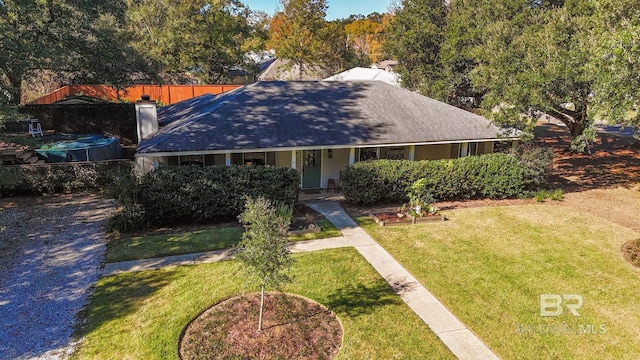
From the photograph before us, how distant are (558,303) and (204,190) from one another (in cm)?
1089

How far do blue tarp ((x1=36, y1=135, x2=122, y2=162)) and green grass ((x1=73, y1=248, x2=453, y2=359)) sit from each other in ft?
37.2

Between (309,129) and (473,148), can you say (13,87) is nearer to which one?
(309,129)

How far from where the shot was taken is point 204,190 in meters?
13.9

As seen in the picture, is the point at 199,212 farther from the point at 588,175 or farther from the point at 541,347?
the point at 588,175

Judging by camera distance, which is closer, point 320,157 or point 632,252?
point 632,252

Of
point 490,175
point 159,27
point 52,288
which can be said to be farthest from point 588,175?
point 159,27

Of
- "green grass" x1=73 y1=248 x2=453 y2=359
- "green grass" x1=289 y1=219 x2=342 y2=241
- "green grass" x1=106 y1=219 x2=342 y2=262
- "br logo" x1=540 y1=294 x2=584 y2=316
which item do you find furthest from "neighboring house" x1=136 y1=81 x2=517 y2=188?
"br logo" x1=540 y1=294 x2=584 y2=316

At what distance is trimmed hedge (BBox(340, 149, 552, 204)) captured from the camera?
1606 cm

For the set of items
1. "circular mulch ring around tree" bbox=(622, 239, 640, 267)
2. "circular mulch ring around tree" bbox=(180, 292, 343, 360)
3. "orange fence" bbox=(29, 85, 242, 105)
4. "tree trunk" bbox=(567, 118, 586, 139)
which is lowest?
"circular mulch ring around tree" bbox=(180, 292, 343, 360)

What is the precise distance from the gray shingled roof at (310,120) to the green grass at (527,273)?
440 centimetres

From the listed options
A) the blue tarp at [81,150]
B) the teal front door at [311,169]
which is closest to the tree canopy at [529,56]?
the teal front door at [311,169]

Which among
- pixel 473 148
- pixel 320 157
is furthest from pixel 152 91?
pixel 473 148

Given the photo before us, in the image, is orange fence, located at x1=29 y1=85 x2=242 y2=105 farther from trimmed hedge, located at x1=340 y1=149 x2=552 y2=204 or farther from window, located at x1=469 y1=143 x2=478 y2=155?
trimmed hedge, located at x1=340 y1=149 x2=552 y2=204

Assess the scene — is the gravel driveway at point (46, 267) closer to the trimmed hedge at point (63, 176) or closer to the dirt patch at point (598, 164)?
the trimmed hedge at point (63, 176)
